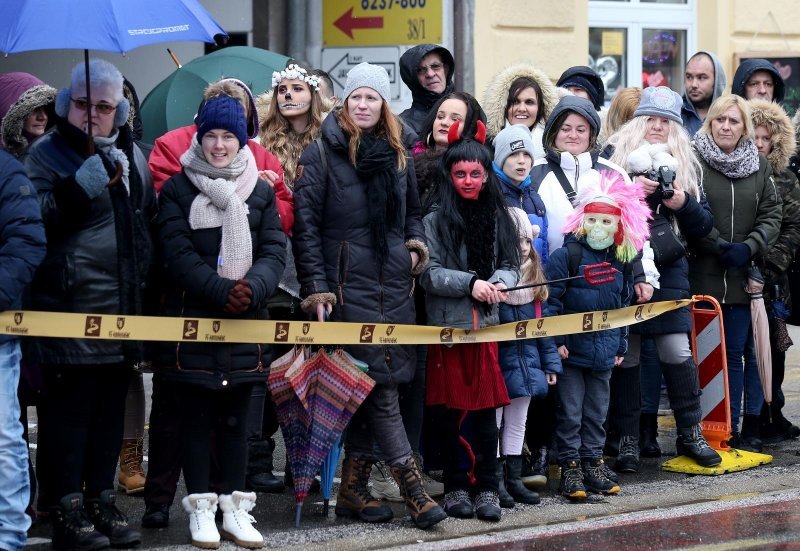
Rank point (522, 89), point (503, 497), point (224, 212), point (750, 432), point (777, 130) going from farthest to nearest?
point (777, 130) < point (750, 432) < point (522, 89) < point (503, 497) < point (224, 212)

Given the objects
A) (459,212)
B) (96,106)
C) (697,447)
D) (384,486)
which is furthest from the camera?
(697,447)

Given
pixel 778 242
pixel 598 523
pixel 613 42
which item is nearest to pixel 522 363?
pixel 598 523

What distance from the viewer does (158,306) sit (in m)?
6.84

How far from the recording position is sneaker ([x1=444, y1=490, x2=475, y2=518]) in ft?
23.7

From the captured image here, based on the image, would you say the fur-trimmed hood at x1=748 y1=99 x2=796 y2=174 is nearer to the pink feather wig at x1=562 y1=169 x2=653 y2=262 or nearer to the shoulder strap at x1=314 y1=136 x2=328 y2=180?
the pink feather wig at x1=562 y1=169 x2=653 y2=262

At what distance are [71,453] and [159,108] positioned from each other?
11.1 feet

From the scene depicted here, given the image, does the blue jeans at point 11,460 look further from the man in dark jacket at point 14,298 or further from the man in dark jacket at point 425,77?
the man in dark jacket at point 425,77

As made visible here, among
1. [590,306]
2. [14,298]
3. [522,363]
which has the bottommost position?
[522,363]

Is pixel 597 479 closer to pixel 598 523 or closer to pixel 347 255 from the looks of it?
pixel 598 523

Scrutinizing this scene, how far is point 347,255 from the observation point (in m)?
7.09

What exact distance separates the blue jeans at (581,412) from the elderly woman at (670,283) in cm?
60

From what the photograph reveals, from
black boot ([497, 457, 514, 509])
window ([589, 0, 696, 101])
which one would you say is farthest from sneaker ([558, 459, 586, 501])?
window ([589, 0, 696, 101])

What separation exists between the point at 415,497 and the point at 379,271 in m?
1.06

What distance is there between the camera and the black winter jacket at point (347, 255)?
708cm
